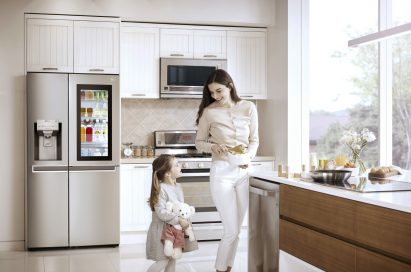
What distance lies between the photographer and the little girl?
3.87 metres

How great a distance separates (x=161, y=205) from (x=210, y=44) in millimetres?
3052

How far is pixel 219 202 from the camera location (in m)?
4.17

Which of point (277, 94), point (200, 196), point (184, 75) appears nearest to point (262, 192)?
point (200, 196)

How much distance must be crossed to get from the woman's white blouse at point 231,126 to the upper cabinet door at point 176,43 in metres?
2.16

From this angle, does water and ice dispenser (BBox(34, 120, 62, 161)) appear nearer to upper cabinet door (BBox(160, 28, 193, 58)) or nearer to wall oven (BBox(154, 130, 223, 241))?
wall oven (BBox(154, 130, 223, 241))

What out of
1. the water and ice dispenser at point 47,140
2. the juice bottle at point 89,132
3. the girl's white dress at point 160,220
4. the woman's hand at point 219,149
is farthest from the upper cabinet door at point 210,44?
the girl's white dress at point 160,220

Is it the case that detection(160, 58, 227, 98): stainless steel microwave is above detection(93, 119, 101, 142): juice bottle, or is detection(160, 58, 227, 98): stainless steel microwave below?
above

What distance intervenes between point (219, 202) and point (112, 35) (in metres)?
2.59

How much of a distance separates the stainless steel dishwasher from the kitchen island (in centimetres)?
11

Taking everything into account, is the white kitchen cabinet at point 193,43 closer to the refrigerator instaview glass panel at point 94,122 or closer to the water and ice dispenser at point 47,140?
the refrigerator instaview glass panel at point 94,122

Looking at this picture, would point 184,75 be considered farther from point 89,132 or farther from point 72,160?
point 72,160

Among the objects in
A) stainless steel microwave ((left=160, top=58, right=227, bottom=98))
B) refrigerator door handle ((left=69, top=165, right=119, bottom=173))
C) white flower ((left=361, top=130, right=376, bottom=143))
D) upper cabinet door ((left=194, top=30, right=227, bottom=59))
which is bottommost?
refrigerator door handle ((left=69, top=165, right=119, bottom=173))

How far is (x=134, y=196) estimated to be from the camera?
609 cm

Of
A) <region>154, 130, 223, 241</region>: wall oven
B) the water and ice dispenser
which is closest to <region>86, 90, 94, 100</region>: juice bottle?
the water and ice dispenser
